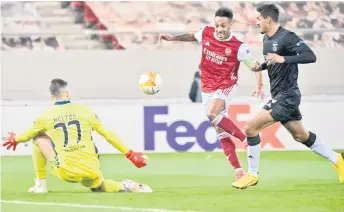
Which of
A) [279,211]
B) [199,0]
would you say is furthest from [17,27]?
[279,211]

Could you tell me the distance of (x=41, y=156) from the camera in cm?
939

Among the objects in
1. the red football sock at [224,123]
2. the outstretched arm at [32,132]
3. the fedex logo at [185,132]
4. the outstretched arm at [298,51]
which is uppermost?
the outstretched arm at [298,51]

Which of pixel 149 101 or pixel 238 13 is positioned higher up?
pixel 238 13

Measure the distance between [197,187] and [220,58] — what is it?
151cm

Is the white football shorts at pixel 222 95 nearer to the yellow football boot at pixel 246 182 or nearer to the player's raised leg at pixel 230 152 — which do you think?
the player's raised leg at pixel 230 152

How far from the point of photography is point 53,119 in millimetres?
Result: 8922

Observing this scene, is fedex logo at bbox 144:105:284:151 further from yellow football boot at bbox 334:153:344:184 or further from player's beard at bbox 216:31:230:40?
yellow football boot at bbox 334:153:344:184

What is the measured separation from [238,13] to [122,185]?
12762 millimetres

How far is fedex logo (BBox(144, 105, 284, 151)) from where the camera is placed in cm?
1500

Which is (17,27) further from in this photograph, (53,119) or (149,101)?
(53,119)

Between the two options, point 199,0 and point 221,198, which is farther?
point 199,0

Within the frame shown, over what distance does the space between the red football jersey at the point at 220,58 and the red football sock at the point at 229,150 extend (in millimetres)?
571

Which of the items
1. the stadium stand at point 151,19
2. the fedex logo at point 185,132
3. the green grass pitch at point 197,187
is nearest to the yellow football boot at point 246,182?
the green grass pitch at point 197,187

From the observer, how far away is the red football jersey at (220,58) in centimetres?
1044
